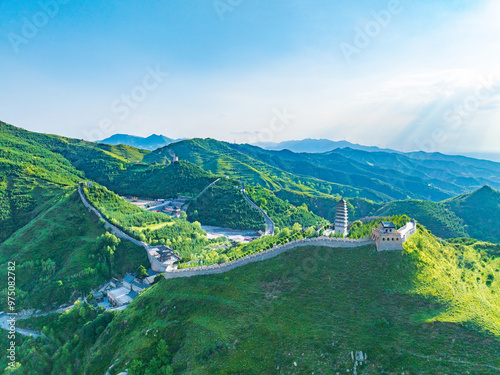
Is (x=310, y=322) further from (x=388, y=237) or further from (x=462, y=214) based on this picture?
(x=462, y=214)

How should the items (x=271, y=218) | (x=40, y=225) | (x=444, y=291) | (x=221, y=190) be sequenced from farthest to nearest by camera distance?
(x=221, y=190), (x=271, y=218), (x=40, y=225), (x=444, y=291)

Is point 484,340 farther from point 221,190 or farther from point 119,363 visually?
point 221,190

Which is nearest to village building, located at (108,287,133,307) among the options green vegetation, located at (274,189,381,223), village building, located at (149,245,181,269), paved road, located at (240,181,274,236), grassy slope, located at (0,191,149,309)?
grassy slope, located at (0,191,149,309)

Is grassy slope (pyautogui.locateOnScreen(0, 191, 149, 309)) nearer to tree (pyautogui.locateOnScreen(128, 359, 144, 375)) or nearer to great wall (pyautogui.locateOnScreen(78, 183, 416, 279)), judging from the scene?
great wall (pyautogui.locateOnScreen(78, 183, 416, 279))

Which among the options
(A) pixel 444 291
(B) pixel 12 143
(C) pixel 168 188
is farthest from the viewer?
(B) pixel 12 143

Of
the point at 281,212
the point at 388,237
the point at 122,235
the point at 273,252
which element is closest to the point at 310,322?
the point at 273,252

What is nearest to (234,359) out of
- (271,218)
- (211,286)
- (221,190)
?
(211,286)
